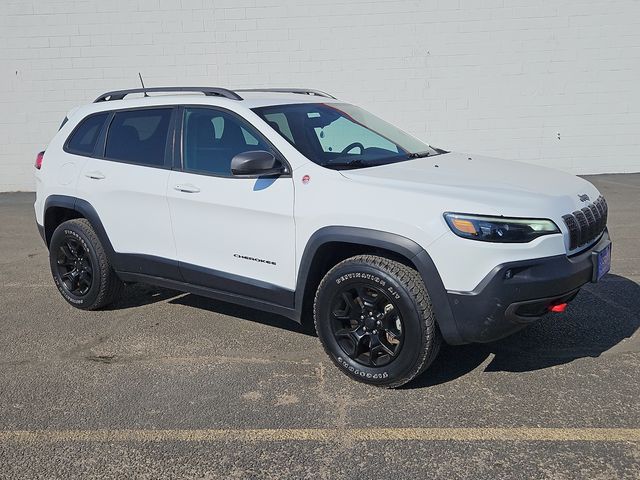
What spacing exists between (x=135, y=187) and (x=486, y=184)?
2556mm

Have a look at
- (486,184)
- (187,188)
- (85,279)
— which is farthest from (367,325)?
(85,279)

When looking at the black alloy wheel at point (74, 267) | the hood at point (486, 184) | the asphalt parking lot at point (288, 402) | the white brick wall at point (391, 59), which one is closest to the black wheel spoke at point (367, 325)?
the asphalt parking lot at point (288, 402)

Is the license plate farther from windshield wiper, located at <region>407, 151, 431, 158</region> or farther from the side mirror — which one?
the side mirror

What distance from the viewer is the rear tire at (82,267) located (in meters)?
5.04

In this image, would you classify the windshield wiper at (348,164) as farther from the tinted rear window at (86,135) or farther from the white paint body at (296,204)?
the tinted rear window at (86,135)

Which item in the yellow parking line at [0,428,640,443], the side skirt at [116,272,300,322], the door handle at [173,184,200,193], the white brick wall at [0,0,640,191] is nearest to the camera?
the yellow parking line at [0,428,640,443]

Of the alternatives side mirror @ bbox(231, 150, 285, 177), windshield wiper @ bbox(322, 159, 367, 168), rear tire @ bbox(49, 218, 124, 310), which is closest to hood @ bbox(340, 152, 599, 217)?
windshield wiper @ bbox(322, 159, 367, 168)

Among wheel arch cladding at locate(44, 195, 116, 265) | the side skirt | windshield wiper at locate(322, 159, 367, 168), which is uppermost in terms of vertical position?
windshield wiper at locate(322, 159, 367, 168)

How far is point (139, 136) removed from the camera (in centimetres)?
482

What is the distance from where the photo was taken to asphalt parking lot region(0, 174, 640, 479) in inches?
118

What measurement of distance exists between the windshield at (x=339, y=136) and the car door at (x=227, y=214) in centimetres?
22

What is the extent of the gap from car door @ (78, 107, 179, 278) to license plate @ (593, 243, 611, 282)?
2796 mm

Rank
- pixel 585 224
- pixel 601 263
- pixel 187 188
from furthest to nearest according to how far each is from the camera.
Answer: pixel 187 188 → pixel 601 263 → pixel 585 224

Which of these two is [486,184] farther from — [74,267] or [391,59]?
[391,59]
